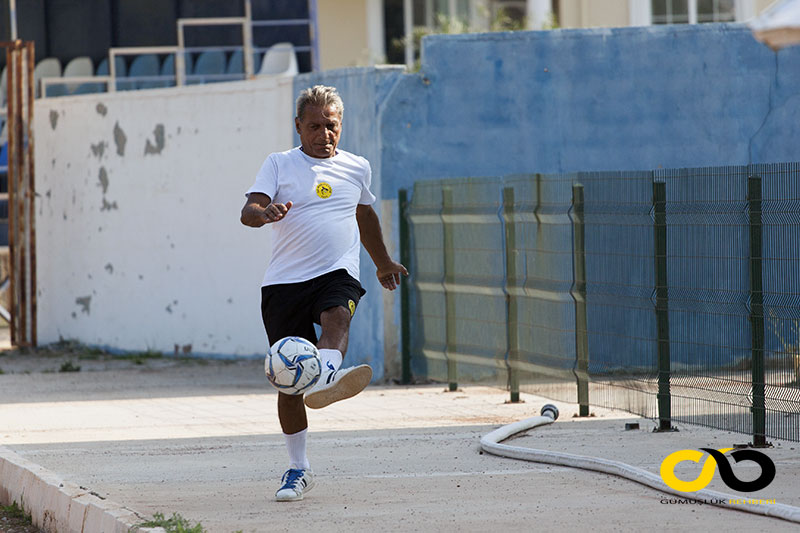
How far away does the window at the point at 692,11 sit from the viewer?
23359mm

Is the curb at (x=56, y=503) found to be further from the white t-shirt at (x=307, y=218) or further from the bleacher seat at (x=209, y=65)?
the bleacher seat at (x=209, y=65)

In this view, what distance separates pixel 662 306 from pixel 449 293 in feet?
10.7

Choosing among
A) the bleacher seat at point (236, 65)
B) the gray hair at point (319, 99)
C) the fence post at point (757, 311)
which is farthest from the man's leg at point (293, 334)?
the bleacher seat at point (236, 65)

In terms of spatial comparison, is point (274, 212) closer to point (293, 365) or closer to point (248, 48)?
point (293, 365)

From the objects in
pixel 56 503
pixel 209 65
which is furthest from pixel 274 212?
pixel 209 65

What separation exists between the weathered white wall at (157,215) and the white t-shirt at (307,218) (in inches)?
309

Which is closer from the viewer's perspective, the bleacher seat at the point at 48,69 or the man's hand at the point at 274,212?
the man's hand at the point at 274,212

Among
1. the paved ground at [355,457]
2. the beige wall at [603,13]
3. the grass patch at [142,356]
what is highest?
the beige wall at [603,13]

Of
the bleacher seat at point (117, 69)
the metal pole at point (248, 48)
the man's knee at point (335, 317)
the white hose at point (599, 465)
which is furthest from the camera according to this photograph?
the bleacher seat at point (117, 69)

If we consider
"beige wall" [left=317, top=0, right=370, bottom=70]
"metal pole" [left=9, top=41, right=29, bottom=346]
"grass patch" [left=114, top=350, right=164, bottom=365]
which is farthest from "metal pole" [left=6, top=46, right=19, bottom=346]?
"beige wall" [left=317, top=0, right=370, bottom=70]

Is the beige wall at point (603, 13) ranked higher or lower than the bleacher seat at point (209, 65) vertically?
higher

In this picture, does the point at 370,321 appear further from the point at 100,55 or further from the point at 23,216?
the point at 100,55

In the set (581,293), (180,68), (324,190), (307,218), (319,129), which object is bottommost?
(581,293)

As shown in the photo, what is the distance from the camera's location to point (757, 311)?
8477 millimetres
